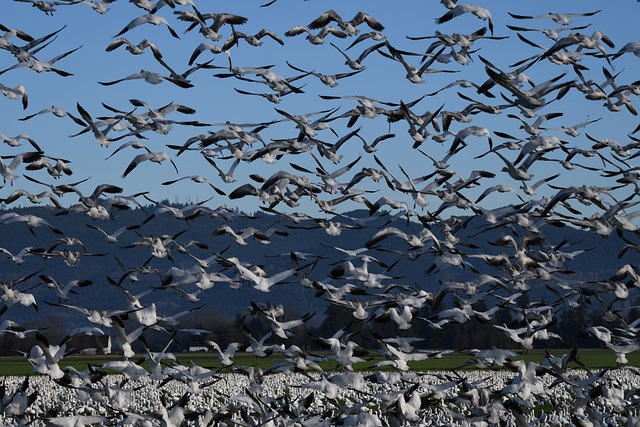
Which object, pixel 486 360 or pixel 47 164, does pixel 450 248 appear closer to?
pixel 486 360

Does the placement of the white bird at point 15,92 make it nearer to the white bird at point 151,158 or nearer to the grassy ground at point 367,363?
the white bird at point 151,158

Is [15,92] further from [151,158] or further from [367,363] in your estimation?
[367,363]

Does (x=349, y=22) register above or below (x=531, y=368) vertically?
above

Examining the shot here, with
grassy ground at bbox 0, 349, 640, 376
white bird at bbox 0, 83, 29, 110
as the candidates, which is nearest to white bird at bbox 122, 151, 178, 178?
white bird at bbox 0, 83, 29, 110

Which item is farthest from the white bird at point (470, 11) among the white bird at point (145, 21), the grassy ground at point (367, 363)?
the grassy ground at point (367, 363)

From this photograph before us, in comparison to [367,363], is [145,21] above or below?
above

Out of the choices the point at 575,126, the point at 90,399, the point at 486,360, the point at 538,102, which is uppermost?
the point at 538,102

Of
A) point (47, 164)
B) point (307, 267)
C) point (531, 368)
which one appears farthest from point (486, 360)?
point (47, 164)

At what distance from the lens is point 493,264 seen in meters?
19.6

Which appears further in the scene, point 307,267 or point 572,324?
point 572,324

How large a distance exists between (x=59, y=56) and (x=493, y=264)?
973cm

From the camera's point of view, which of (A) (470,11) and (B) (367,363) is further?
(B) (367,363)

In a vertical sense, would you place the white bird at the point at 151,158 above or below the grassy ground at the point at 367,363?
above

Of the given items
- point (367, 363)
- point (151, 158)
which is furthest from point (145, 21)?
point (367, 363)
